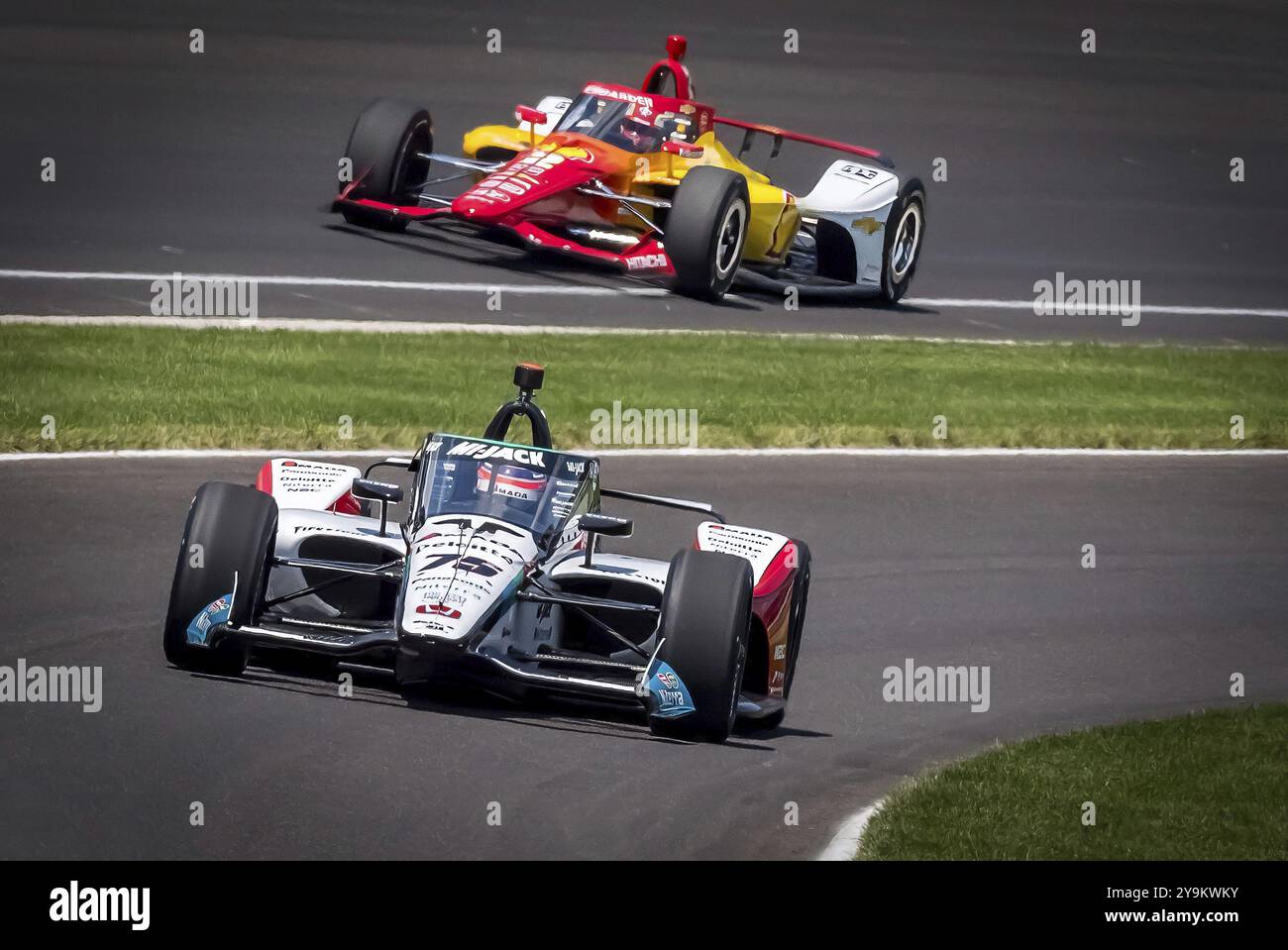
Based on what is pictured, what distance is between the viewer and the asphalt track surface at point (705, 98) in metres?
19.2

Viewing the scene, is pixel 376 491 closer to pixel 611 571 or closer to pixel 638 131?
pixel 611 571

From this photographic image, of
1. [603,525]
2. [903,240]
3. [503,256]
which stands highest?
[903,240]

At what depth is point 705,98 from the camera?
93.2ft

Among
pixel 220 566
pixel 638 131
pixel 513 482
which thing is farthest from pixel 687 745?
pixel 638 131

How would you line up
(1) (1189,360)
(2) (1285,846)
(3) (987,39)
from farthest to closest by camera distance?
(3) (987,39) < (1) (1189,360) < (2) (1285,846)

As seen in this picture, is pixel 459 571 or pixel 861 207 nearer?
pixel 459 571

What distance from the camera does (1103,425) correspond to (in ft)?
54.2

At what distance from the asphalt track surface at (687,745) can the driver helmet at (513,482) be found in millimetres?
964

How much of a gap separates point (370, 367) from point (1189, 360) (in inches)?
288

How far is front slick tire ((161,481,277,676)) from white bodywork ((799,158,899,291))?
11.0 meters

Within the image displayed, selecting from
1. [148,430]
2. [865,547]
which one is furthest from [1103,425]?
[148,430]

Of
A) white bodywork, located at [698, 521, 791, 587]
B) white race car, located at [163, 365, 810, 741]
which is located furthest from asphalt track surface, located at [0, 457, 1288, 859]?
white bodywork, located at [698, 521, 791, 587]

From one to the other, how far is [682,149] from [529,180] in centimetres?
160

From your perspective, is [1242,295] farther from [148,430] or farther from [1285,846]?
[1285,846]
